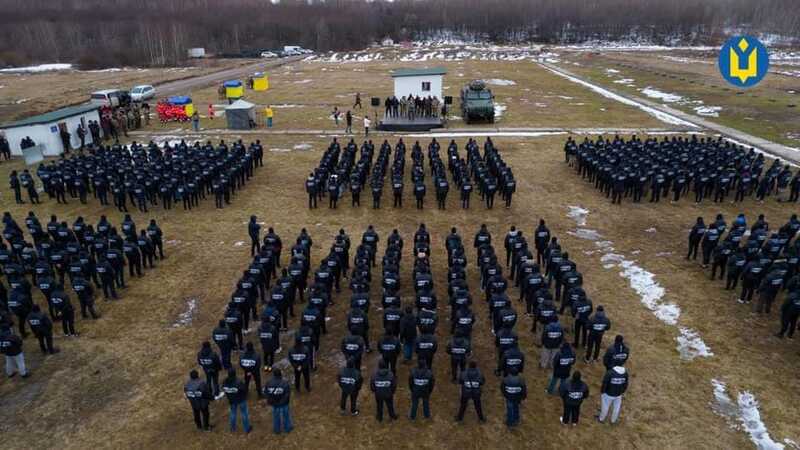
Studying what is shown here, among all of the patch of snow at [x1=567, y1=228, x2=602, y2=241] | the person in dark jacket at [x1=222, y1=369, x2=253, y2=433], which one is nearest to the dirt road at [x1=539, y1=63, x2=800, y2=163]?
the patch of snow at [x1=567, y1=228, x2=602, y2=241]

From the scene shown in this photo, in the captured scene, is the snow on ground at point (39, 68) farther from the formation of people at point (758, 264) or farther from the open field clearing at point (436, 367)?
the formation of people at point (758, 264)

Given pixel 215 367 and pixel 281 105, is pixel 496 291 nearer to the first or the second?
pixel 215 367

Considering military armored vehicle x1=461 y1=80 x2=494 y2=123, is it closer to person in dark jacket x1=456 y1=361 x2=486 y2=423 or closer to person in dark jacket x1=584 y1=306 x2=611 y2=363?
person in dark jacket x1=584 y1=306 x2=611 y2=363

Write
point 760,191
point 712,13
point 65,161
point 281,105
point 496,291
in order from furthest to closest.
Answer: point 712,13, point 281,105, point 65,161, point 760,191, point 496,291

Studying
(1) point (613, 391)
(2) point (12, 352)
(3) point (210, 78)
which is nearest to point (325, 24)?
(3) point (210, 78)

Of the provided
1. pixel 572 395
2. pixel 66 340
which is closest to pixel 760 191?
pixel 572 395

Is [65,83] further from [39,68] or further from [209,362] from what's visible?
[209,362]
